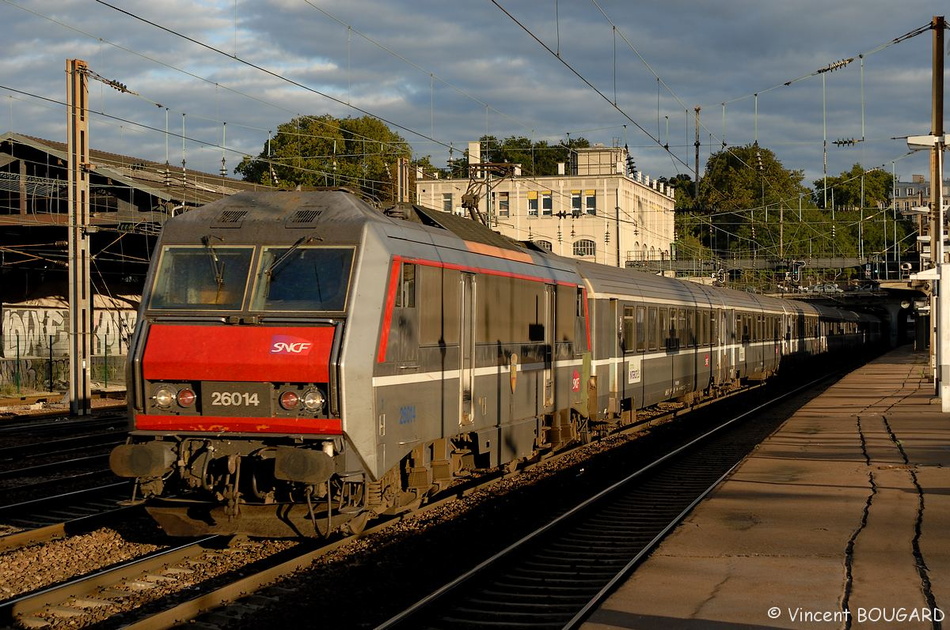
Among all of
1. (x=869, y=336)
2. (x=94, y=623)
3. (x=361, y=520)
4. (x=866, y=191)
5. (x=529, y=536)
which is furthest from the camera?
(x=866, y=191)

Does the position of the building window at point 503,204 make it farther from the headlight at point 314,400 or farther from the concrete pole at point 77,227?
the headlight at point 314,400

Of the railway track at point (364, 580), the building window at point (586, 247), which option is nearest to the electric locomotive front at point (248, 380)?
the railway track at point (364, 580)

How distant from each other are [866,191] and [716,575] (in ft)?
419

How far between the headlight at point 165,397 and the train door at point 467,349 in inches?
134

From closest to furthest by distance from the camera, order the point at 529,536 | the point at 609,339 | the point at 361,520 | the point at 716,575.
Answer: the point at 716,575 < the point at 361,520 < the point at 529,536 < the point at 609,339

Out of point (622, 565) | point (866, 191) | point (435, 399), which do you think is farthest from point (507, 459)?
point (866, 191)

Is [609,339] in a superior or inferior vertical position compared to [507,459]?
superior

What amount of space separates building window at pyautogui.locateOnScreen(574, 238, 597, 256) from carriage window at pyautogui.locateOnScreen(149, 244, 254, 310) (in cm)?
7266

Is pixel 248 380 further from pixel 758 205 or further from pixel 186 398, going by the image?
pixel 758 205

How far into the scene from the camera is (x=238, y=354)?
9.88 m

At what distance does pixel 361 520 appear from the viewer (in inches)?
405

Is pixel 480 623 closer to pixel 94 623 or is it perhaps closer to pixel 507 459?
pixel 94 623

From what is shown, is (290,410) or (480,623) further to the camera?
(290,410)

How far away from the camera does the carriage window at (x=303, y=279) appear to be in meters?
10.0
